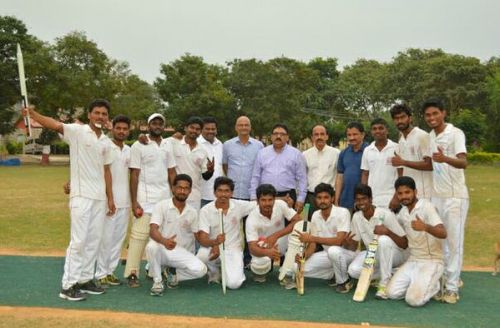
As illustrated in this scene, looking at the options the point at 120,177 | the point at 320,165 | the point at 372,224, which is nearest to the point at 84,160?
the point at 120,177

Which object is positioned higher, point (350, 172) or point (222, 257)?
point (350, 172)

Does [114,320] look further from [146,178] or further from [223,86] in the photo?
[223,86]

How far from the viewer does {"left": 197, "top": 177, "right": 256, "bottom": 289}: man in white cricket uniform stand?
21.6 feet

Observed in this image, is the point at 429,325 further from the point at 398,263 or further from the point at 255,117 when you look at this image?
the point at 255,117

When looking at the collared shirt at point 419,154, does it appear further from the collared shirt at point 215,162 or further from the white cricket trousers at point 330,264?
the collared shirt at point 215,162

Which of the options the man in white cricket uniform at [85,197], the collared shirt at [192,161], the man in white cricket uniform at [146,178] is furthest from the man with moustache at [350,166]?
the man in white cricket uniform at [85,197]

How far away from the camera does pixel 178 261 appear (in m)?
6.45

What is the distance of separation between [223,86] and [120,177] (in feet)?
114

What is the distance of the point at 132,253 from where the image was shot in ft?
21.8

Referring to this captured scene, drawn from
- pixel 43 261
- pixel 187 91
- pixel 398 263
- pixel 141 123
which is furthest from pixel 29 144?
pixel 398 263

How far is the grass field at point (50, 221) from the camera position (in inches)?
365

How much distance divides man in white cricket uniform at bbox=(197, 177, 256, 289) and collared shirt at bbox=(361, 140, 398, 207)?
1.50 m

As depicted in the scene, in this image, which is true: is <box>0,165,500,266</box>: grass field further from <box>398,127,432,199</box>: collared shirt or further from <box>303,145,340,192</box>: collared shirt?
<box>303,145,340,192</box>: collared shirt

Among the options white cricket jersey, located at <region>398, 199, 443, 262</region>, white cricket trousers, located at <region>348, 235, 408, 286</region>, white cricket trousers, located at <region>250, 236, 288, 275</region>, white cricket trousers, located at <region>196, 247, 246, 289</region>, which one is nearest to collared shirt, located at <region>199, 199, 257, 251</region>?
white cricket trousers, located at <region>196, 247, 246, 289</region>
